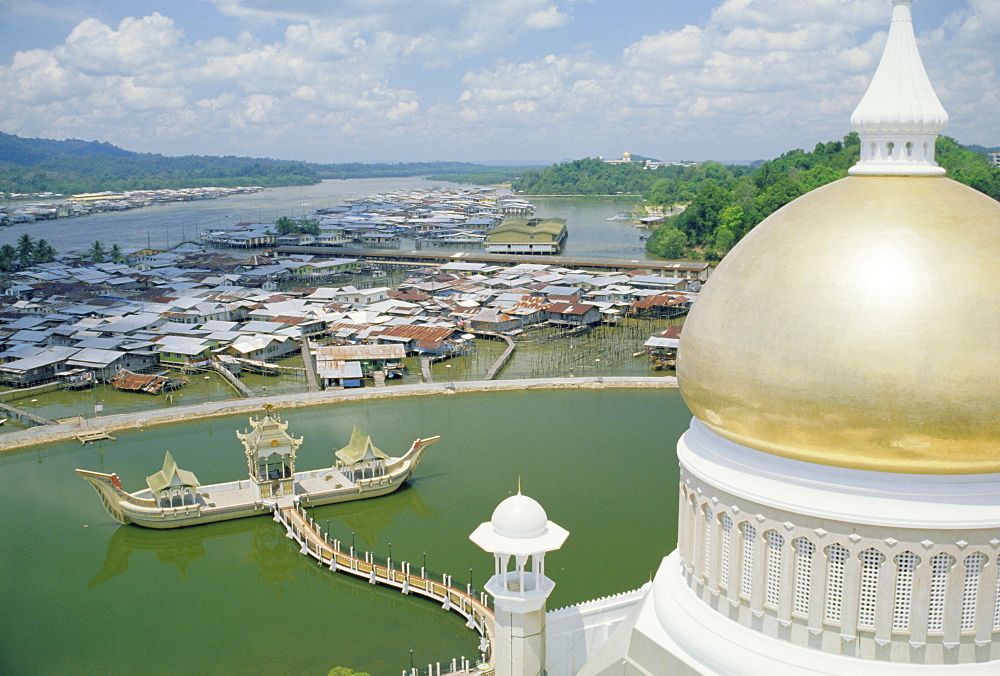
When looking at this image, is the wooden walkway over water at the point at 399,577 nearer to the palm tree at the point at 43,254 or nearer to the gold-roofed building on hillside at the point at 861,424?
the gold-roofed building on hillside at the point at 861,424

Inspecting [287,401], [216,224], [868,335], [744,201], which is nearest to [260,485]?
[287,401]

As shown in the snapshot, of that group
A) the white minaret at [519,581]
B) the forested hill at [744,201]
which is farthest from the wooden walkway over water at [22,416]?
the forested hill at [744,201]

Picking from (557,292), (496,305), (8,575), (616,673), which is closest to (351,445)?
(8,575)

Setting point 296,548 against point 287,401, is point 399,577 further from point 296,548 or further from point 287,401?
point 287,401

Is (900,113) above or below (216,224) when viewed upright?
above

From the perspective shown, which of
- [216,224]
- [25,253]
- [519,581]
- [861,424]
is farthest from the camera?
[216,224]

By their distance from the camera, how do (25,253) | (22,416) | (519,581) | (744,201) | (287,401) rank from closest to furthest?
1. (519,581)
2. (22,416)
3. (287,401)
4. (25,253)
5. (744,201)

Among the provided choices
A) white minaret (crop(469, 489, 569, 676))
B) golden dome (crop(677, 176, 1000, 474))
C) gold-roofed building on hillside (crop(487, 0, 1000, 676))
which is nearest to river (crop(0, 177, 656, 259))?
white minaret (crop(469, 489, 569, 676))

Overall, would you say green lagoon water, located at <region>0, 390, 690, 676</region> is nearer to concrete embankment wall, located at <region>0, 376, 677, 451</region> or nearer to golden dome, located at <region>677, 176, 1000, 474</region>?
concrete embankment wall, located at <region>0, 376, 677, 451</region>

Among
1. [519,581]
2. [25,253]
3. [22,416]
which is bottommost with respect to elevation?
[22,416]
